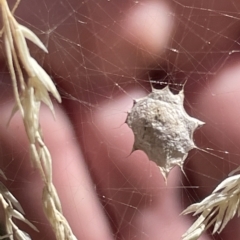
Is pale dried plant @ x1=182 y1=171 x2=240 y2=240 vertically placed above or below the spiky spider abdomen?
below

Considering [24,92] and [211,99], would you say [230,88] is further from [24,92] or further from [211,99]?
[24,92]

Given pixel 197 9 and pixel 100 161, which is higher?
pixel 197 9

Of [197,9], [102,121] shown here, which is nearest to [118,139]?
[102,121]

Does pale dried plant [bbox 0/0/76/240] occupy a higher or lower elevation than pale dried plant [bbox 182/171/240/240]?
higher

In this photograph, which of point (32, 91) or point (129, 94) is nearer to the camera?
point (32, 91)

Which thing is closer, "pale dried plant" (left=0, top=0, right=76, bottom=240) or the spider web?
"pale dried plant" (left=0, top=0, right=76, bottom=240)
